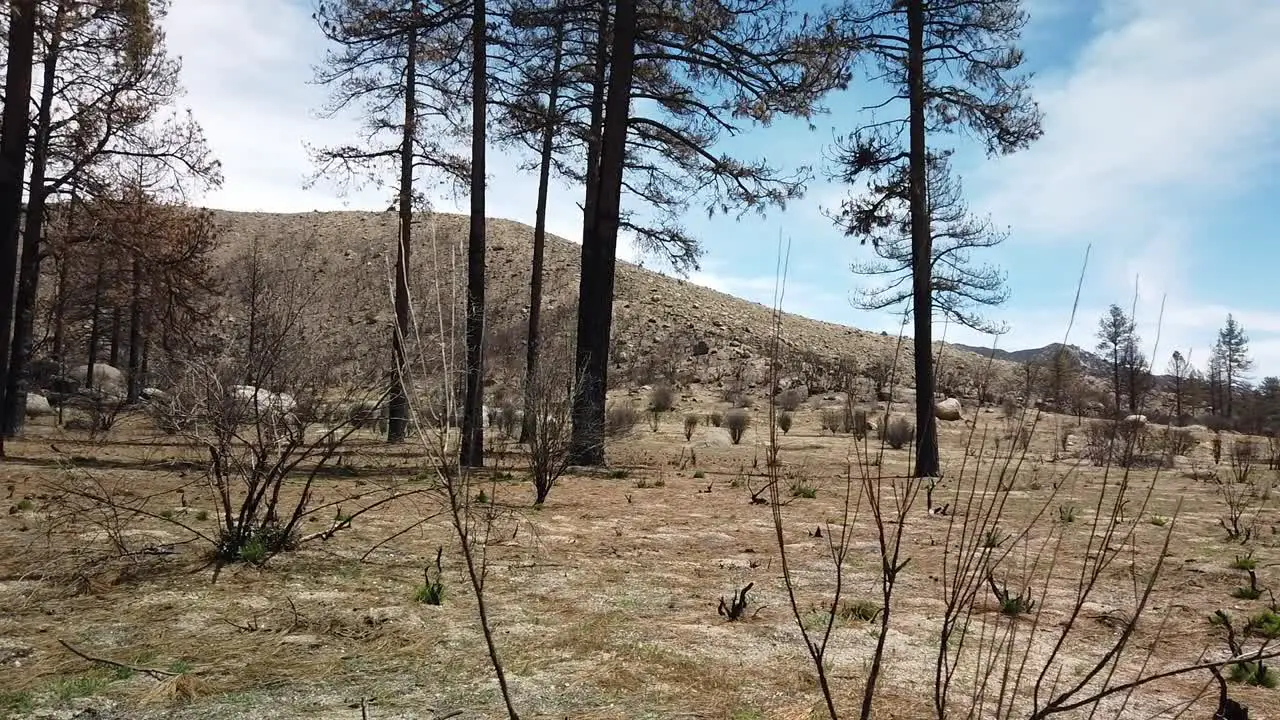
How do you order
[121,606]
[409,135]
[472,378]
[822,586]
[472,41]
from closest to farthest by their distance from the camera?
[121,606] < [822,586] < [472,378] < [472,41] < [409,135]

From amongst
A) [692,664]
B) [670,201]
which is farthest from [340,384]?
[670,201]

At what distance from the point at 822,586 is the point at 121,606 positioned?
11.7 ft

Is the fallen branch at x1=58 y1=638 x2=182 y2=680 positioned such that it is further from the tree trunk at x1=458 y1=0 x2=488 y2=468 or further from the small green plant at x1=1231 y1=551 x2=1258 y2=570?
the tree trunk at x1=458 y1=0 x2=488 y2=468

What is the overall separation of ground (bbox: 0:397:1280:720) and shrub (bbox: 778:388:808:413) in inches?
760

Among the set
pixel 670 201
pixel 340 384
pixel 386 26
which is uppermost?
pixel 386 26

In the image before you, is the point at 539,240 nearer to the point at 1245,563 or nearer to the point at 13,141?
the point at 13,141

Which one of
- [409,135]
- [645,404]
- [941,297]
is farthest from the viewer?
[645,404]

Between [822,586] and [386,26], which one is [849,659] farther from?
[386,26]

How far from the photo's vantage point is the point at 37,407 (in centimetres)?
1897

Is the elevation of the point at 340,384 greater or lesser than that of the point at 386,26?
lesser

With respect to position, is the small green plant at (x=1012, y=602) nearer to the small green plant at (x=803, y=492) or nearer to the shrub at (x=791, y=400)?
the small green plant at (x=803, y=492)

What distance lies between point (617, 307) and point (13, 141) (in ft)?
128

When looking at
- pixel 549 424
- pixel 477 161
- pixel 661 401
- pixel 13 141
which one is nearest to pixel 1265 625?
pixel 549 424

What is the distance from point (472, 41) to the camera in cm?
1090
